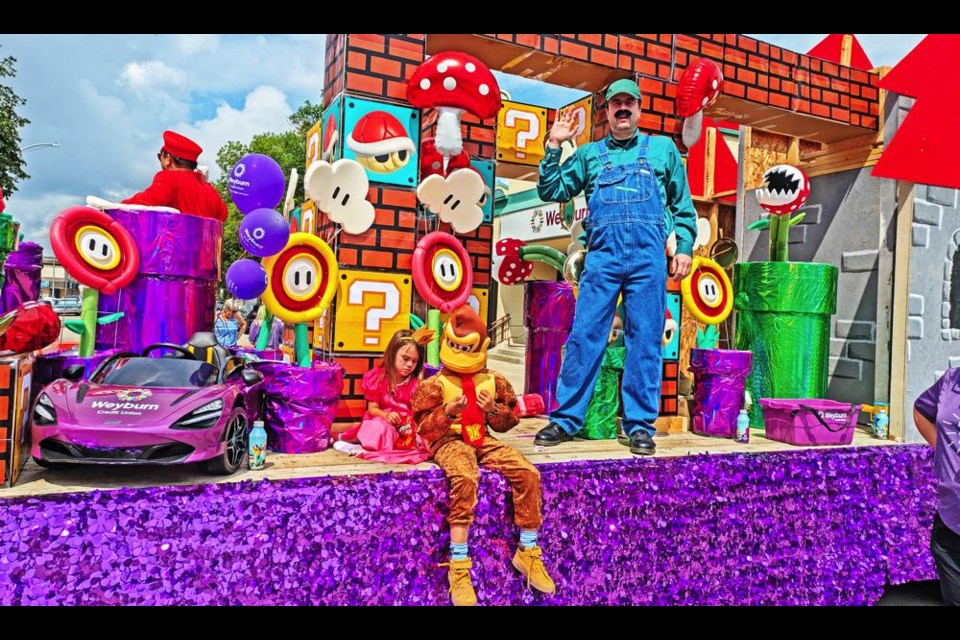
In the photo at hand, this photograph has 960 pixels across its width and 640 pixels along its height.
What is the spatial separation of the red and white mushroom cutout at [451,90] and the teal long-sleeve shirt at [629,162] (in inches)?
18.5

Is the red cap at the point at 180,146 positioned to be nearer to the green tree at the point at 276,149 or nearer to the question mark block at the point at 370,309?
the question mark block at the point at 370,309

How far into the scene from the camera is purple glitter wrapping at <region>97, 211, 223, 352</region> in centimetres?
327

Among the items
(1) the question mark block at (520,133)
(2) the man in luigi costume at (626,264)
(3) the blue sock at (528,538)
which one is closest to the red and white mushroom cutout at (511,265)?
(1) the question mark block at (520,133)

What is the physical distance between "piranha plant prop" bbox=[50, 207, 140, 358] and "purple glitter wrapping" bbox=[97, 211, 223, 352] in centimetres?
5

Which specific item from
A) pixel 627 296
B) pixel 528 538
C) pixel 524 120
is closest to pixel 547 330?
pixel 627 296

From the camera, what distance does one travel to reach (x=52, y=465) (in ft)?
8.64

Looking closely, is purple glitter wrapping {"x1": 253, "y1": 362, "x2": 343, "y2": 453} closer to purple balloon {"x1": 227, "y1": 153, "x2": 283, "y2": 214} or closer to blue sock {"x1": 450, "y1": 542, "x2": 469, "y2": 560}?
purple balloon {"x1": 227, "y1": 153, "x2": 283, "y2": 214}

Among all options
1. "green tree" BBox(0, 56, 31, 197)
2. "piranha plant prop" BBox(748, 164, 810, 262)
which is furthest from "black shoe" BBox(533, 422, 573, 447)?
"green tree" BBox(0, 56, 31, 197)

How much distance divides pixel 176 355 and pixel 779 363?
392cm

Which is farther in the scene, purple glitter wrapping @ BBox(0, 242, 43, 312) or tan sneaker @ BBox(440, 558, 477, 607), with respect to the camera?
purple glitter wrapping @ BBox(0, 242, 43, 312)

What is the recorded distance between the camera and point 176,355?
3.17 m

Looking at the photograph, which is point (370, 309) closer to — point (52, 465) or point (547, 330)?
point (547, 330)

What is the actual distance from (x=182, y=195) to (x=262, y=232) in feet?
2.10

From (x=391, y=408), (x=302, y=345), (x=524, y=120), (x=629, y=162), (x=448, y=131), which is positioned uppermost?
(x=524, y=120)
